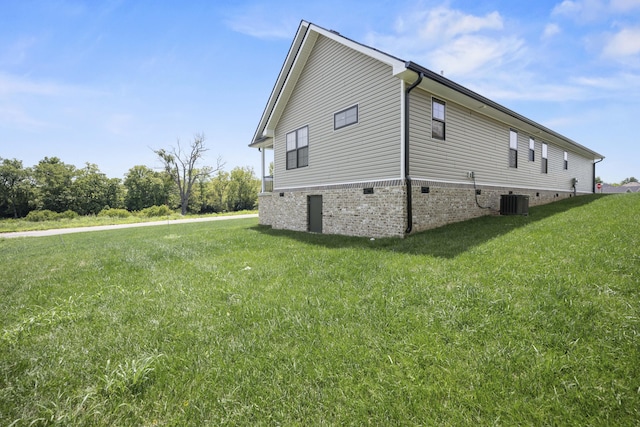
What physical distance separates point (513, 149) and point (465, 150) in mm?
4426

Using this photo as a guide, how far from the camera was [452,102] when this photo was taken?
977cm

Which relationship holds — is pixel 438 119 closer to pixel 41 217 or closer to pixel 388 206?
pixel 388 206

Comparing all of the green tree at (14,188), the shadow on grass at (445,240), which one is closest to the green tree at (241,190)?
the green tree at (14,188)

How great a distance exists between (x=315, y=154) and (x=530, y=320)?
9.59m

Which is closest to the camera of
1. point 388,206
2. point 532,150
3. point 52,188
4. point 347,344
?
point 347,344

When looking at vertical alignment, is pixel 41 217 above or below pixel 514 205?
below

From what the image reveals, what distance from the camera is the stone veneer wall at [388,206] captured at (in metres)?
8.36

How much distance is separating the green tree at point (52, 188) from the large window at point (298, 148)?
51.5 metres

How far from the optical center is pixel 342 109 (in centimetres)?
1005

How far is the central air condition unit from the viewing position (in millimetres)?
10200

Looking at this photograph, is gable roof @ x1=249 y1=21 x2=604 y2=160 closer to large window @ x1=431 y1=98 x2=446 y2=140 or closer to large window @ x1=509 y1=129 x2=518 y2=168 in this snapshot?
large window @ x1=431 y1=98 x2=446 y2=140

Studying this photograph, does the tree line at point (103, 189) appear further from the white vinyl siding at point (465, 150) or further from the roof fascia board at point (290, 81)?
the white vinyl siding at point (465, 150)

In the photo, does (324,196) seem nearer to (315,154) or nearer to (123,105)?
(315,154)

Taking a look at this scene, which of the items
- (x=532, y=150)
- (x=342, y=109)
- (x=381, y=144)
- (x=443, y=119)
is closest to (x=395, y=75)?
(x=381, y=144)
